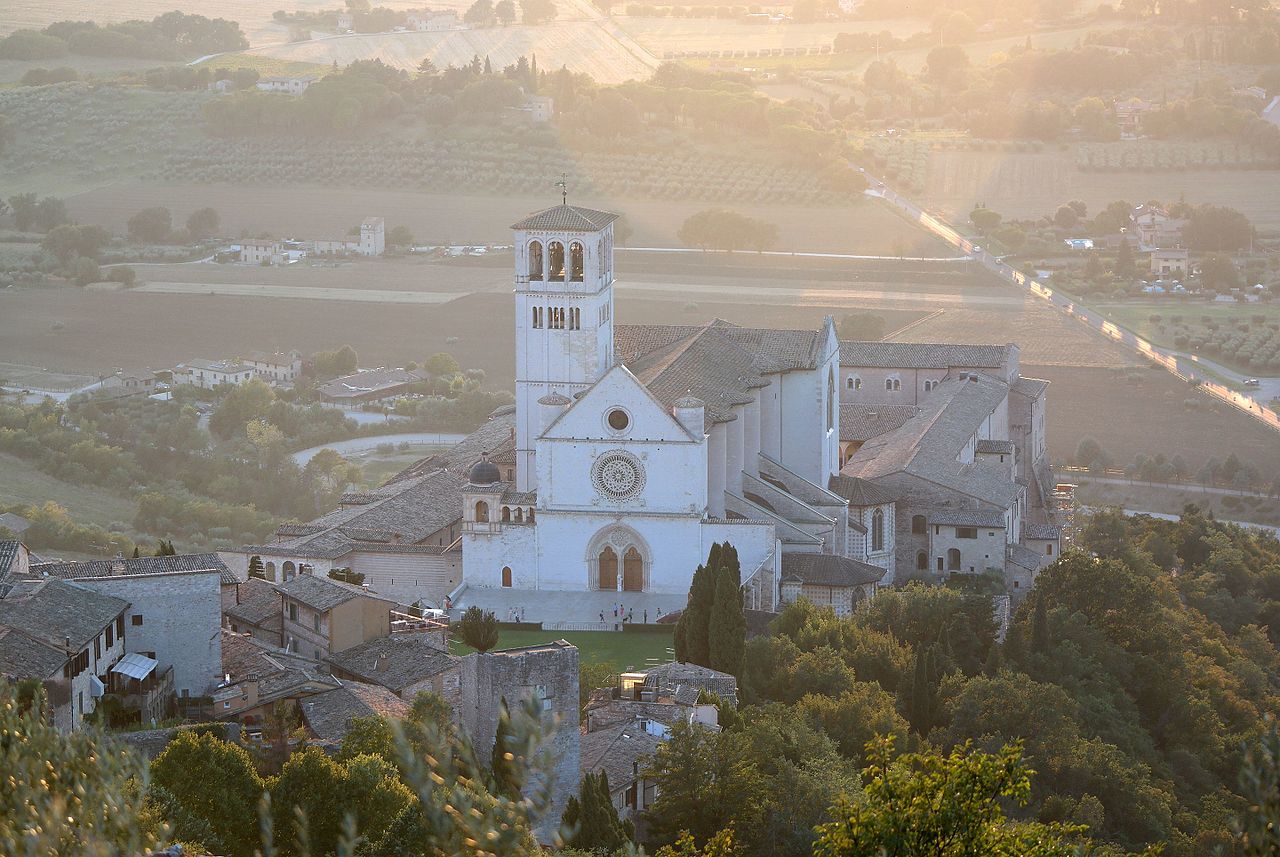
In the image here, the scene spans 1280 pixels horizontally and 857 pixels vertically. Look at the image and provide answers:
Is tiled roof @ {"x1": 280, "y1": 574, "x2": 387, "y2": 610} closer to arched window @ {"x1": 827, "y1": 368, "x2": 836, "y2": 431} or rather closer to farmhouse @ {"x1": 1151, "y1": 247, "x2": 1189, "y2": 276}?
arched window @ {"x1": 827, "y1": 368, "x2": 836, "y2": 431}

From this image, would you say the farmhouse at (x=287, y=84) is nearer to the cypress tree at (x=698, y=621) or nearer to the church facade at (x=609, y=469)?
the church facade at (x=609, y=469)

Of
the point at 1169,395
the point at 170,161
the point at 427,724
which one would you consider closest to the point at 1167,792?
the point at 427,724

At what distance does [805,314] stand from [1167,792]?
64.3 meters

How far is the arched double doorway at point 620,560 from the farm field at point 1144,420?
3739 cm

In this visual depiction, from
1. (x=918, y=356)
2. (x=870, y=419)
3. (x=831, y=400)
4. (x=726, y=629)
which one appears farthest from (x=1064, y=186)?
(x=726, y=629)

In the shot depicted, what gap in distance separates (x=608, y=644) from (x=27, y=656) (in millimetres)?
15024

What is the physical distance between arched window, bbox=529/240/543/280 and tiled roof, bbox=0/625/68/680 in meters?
18.9

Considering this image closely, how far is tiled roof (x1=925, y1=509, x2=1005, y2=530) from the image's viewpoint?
58.9 m

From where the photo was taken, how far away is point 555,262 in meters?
56.5

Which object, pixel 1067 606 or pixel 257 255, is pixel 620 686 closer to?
pixel 1067 606

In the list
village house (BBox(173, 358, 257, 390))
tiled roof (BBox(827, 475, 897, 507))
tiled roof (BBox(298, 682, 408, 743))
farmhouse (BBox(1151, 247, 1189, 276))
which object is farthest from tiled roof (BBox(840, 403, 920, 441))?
farmhouse (BBox(1151, 247, 1189, 276))

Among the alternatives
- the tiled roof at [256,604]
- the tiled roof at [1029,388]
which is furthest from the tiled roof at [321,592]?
the tiled roof at [1029,388]

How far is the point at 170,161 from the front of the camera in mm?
146750

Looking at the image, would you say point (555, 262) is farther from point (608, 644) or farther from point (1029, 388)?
point (1029, 388)
